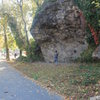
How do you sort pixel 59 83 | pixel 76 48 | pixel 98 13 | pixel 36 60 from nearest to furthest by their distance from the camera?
1. pixel 59 83
2. pixel 98 13
3. pixel 76 48
4. pixel 36 60

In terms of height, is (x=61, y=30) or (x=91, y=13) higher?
(x=91, y=13)

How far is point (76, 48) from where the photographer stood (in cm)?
2120

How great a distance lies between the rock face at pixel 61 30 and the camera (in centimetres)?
2022

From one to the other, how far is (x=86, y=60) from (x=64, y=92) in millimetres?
9057

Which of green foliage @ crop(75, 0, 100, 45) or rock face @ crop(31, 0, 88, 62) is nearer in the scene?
green foliage @ crop(75, 0, 100, 45)

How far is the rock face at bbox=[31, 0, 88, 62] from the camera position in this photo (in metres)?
20.2

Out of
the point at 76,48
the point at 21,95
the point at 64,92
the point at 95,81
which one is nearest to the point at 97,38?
the point at 76,48

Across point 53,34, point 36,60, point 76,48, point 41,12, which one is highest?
point 41,12

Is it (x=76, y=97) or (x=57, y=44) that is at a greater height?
(x=57, y=44)

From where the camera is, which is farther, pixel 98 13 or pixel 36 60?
pixel 36 60

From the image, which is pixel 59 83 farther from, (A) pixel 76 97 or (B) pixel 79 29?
(B) pixel 79 29

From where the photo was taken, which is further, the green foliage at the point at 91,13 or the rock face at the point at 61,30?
the rock face at the point at 61,30

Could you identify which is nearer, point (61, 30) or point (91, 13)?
point (91, 13)

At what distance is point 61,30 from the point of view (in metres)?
21.8
